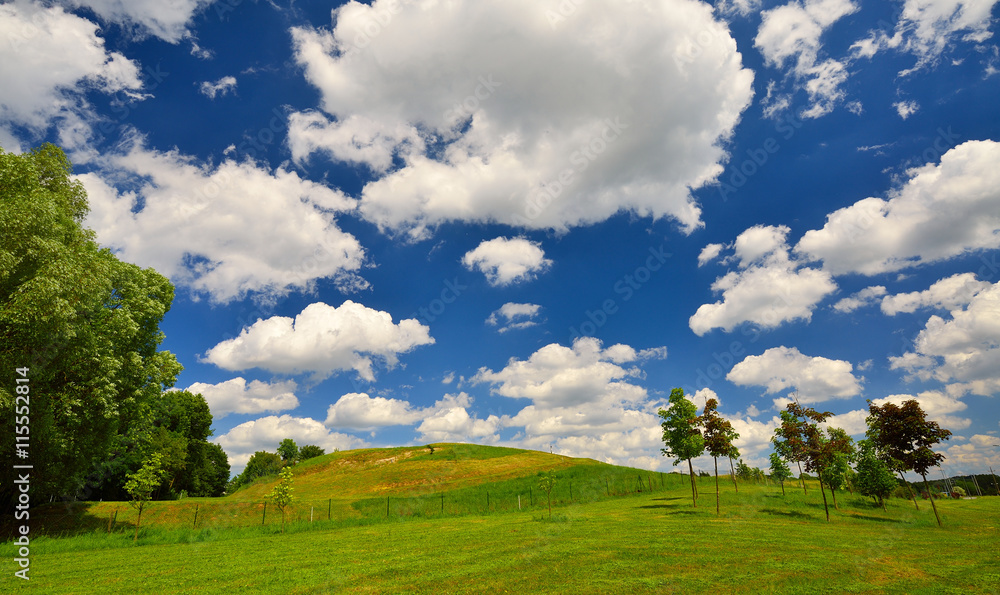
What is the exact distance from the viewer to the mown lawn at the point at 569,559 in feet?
50.4

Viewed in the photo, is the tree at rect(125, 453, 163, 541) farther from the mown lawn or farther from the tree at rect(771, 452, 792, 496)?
the tree at rect(771, 452, 792, 496)

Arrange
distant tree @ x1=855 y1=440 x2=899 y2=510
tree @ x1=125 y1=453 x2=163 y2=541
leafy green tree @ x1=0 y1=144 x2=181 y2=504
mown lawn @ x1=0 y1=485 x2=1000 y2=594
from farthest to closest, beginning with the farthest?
distant tree @ x1=855 y1=440 x2=899 y2=510
tree @ x1=125 y1=453 x2=163 y2=541
leafy green tree @ x1=0 y1=144 x2=181 y2=504
mown lawn @ x1=0 y1=485 x2=1000 y2=594

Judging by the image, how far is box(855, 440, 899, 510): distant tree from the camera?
Result: 138 feet

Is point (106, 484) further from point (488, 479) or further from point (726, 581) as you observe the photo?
point (726, 581)

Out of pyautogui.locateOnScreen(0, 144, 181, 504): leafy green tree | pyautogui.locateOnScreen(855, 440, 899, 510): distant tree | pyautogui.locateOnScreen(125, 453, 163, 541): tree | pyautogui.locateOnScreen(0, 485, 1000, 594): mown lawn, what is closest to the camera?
pyautogui.locateOnScreen(0, 485, 1000, 594): mown lawn

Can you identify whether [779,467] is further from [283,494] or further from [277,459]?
[277,459]

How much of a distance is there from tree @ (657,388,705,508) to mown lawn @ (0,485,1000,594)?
5.78 meters

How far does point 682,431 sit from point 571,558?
23.7m

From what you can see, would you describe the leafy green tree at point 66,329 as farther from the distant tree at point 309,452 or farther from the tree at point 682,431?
the distant tree at point 309,452

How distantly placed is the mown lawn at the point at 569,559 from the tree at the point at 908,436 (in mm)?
4480

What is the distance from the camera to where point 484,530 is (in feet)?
102

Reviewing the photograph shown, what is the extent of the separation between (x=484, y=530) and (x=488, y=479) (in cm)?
4918

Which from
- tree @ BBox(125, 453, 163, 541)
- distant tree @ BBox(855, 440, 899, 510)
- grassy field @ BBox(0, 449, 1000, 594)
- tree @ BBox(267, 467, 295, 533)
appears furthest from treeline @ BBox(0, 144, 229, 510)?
distant tree @ BBox(855, 440, 899, 510)

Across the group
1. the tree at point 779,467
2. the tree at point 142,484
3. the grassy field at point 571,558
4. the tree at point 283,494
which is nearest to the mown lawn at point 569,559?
the grassy field at point 571,558
